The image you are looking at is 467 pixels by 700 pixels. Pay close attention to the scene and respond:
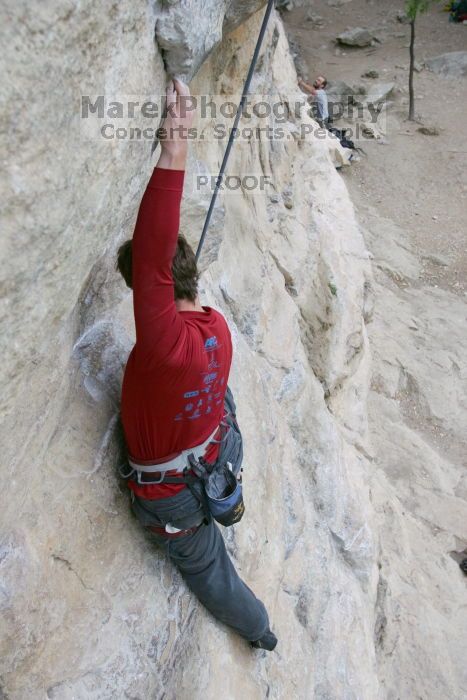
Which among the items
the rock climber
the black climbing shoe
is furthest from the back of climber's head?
the black climbing shoe

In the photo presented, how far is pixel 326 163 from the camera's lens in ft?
24.7

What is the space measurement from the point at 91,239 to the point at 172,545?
1.30 m

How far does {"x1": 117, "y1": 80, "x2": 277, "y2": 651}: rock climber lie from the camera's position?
1.78 m

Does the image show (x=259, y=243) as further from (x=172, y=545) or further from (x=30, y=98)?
(x=30, y=98)

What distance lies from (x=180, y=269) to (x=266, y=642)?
1967 millimetres

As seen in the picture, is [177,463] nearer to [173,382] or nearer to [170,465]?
[170,465]

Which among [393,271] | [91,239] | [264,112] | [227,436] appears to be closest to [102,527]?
[227,436]

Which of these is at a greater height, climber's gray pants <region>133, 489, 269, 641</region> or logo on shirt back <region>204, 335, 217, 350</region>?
logo on shirt back <region>204, 335, 217, 350</region>

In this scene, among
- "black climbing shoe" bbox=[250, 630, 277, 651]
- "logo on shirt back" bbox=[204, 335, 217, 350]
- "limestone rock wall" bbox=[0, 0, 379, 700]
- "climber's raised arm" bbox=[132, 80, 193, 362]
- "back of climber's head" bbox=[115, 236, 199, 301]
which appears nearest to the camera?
"limestone rock wall" bbox=[0, 0, 379, 700]

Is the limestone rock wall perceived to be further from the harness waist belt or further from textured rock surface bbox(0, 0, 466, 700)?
the harness waist belt

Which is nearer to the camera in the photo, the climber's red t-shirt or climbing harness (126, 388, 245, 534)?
the climber's red t-shirt

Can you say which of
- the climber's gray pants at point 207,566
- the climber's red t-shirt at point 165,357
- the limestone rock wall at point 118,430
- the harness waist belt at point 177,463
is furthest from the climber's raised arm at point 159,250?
the climber's gray pants at point 207,566

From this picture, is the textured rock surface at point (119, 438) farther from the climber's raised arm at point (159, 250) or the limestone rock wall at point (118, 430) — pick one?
the climber's raised arm at point (159, 250)

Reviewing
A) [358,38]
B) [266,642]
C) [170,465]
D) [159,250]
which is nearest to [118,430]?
[170,465]
